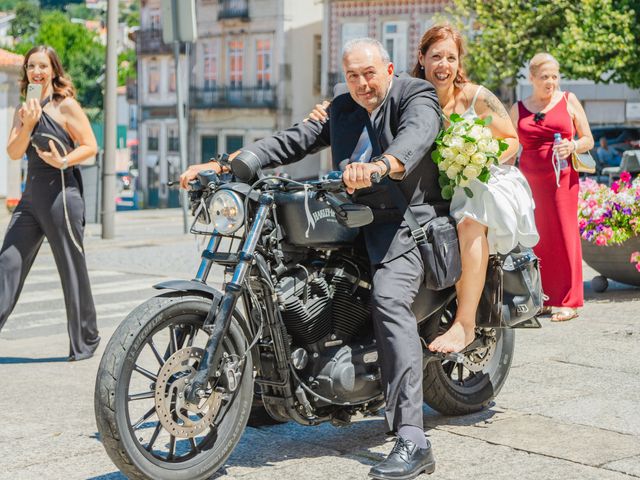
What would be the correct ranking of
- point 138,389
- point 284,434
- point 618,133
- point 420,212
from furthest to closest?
point 618,133 < point 284,434 < point 420,212 < point 138,389

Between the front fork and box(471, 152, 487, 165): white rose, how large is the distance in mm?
980

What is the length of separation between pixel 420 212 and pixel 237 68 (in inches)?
2009

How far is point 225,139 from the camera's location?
55.2 meters

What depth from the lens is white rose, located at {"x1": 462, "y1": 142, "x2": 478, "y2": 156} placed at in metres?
4.89

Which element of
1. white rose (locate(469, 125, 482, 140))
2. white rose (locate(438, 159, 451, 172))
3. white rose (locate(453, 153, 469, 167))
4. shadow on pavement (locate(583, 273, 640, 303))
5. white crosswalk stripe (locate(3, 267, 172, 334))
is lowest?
white crosswalk stripe (locate(3, 267, 172, 334))

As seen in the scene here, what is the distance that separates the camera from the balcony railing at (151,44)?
5985 centimetres

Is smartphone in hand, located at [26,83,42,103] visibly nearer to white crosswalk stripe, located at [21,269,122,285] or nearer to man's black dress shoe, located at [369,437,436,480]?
man's black dress shoe, located at [369,437,436,480]

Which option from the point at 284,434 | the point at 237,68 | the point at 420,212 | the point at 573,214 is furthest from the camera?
the point at 237,68

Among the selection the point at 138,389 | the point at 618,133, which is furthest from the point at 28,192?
the point at 618,133

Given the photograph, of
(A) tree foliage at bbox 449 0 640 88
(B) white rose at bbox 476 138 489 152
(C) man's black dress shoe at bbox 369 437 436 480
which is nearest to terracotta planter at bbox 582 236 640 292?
(B) white rose at bbox 476 138 489 152

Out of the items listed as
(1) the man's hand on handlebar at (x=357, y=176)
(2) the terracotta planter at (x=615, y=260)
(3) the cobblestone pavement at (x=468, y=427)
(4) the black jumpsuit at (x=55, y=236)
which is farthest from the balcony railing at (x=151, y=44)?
(1) the man's hand on handlebar at (x=357, y=176)

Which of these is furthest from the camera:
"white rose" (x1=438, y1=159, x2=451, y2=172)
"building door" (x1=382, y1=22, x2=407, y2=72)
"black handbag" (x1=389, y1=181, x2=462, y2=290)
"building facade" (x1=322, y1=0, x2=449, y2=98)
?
"building door" (x1=382, y1=22, x2=407, y2=72)

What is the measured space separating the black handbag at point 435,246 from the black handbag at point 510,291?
1.22 feet

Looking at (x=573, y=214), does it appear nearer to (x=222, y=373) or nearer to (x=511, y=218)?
(x=511, y=218)
